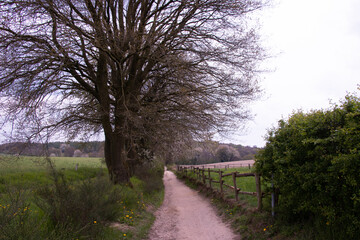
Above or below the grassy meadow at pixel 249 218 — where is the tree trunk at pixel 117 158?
above

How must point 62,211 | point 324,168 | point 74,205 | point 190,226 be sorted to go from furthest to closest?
point 190,226
point 74,205
point 62,211
point 324,168

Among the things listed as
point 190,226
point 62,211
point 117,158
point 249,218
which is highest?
point 117,158

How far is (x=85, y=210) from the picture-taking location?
5.36 meters

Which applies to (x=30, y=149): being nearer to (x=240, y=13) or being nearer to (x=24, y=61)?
(x=24, y=61)

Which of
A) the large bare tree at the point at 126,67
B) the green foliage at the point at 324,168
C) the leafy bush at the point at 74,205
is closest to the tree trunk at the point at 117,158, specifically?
the large bare tree at the point at 126,67

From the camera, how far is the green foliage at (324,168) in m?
3.94

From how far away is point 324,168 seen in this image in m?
4.52

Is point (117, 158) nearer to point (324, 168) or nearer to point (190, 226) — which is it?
point (190, 226)

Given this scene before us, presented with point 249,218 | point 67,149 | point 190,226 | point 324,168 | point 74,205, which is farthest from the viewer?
point 67,149

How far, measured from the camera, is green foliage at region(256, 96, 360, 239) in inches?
155

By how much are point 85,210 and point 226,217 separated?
544cm

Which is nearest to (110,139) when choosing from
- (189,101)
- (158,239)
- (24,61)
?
(189,101)

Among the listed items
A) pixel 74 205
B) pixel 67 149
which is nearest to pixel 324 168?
pixel 74 205

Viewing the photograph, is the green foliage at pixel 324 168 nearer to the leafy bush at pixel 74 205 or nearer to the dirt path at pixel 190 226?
the dirt path at pixel 190 226
